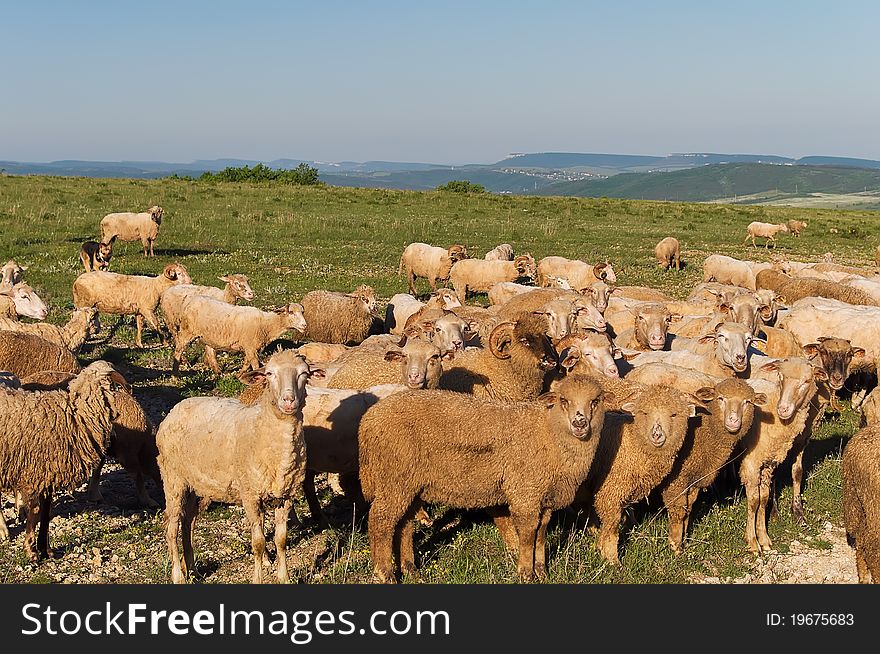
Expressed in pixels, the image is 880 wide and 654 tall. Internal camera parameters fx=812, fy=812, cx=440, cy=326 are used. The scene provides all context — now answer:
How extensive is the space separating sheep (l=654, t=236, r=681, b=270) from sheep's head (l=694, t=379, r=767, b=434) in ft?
65.9

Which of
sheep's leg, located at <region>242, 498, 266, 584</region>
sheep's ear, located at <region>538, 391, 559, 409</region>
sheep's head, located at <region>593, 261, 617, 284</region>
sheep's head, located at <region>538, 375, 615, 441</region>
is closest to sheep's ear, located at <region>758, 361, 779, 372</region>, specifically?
sheep's head, located at <region>538, 375, 615, 441</region>

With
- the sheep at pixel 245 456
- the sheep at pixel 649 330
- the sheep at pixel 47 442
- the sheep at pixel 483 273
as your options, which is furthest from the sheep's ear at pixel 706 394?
the sheep at pixel 483 273

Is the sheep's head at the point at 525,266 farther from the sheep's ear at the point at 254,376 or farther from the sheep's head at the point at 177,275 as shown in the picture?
the sheep's ear at the point at 254,376

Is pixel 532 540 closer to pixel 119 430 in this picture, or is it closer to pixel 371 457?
pixel 371 457

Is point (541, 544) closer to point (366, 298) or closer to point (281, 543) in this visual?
point (281, 543)

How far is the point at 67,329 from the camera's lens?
1259 cm

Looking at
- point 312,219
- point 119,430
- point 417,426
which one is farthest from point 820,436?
point 312,219

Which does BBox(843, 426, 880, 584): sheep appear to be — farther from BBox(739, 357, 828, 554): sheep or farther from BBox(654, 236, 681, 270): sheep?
BBox(654, 236, 681, 270): sheep

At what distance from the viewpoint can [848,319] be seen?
12.5 metres

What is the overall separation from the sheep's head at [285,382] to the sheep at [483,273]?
46.9 feet

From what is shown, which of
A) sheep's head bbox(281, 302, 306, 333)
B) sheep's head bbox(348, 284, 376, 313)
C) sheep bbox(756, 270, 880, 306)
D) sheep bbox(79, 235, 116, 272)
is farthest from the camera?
sheep bbox(79, 235, 116, 272)

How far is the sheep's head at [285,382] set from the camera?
629cm

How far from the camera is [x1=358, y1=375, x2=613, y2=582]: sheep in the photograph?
6.66 metres

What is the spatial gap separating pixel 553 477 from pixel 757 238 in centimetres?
3563
